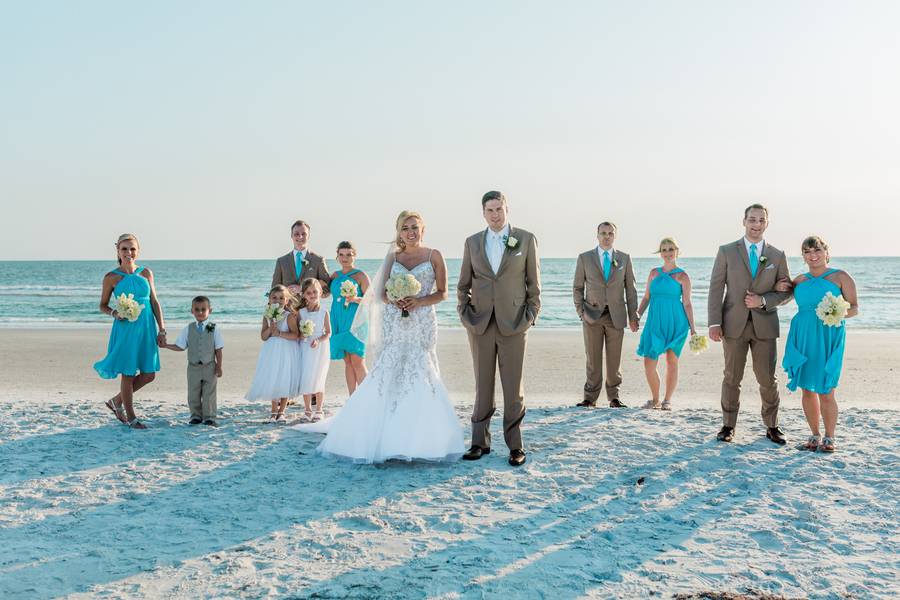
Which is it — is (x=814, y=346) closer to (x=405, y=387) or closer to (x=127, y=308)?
Answer: (x=405, y=387)

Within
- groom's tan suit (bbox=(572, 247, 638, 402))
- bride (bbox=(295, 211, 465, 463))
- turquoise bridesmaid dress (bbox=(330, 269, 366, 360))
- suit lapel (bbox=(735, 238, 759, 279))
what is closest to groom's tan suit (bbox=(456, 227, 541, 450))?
bride (bbox=(295, 211, 465, 463))

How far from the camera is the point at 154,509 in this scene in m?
4.67

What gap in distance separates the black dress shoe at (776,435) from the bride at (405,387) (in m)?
2.94

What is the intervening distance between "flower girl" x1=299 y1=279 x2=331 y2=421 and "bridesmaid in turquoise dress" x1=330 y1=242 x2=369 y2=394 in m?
0.19

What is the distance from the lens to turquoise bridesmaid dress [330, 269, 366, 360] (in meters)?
7.72

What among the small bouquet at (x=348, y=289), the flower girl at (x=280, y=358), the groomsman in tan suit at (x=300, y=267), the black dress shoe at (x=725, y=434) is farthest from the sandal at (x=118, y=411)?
the black dress shoe at (x=725, y=434)

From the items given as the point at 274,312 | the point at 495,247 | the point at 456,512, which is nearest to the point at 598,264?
the point at 495,247

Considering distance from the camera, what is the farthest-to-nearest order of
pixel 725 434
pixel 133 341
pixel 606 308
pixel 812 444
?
pixel 606 308 → pixel 133 341 → pixel 725 434 → pixel 812 444

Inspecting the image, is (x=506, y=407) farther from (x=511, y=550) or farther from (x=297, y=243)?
(x=297, y=243)

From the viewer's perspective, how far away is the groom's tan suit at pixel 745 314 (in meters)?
6.35

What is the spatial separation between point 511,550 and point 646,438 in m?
3.02

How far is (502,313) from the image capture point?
5719 mm

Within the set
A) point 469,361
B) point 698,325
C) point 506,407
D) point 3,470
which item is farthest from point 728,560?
point 698,325

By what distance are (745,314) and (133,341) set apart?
5.82 m
